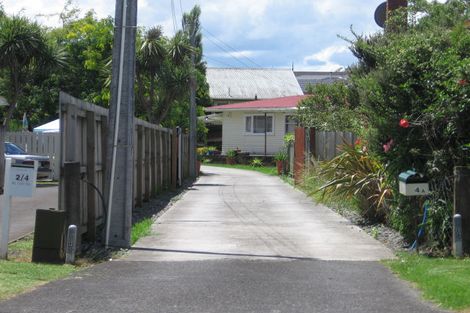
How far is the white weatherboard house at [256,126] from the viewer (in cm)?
4112

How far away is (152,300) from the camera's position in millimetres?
7219

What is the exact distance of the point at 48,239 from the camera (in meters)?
9.40

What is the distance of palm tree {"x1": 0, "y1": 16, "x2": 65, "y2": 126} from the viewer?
23172 mm

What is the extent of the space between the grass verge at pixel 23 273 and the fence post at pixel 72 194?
2.62ft

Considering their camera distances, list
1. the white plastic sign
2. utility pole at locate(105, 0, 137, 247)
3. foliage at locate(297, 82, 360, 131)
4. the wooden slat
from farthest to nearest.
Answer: foliage at locate(297, 82, 360, 131)
the wooden slat
utility pole at locate(105, 0, 137, 247)
the white plastic sign

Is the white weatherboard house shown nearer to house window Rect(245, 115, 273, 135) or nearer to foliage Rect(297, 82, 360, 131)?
house window Rect(245, 115, 273, 135)

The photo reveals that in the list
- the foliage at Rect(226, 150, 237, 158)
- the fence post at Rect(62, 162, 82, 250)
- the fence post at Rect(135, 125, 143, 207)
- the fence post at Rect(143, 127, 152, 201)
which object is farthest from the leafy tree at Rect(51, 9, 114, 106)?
the fence post at Rect(62, 162, 82, 250)

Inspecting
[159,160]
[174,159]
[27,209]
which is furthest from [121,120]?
[174,159]

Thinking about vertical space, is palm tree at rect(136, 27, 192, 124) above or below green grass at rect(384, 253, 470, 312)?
above

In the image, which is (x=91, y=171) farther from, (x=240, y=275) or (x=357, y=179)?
(x=357, y=179)

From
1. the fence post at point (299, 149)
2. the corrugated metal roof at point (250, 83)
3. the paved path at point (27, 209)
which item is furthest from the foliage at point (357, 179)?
the corrugated metal roof at point (250, 83)

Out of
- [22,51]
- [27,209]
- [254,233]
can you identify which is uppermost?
[22,51]

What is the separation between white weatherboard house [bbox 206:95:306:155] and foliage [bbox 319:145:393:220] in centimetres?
2635

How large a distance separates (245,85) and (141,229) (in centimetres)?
4634
